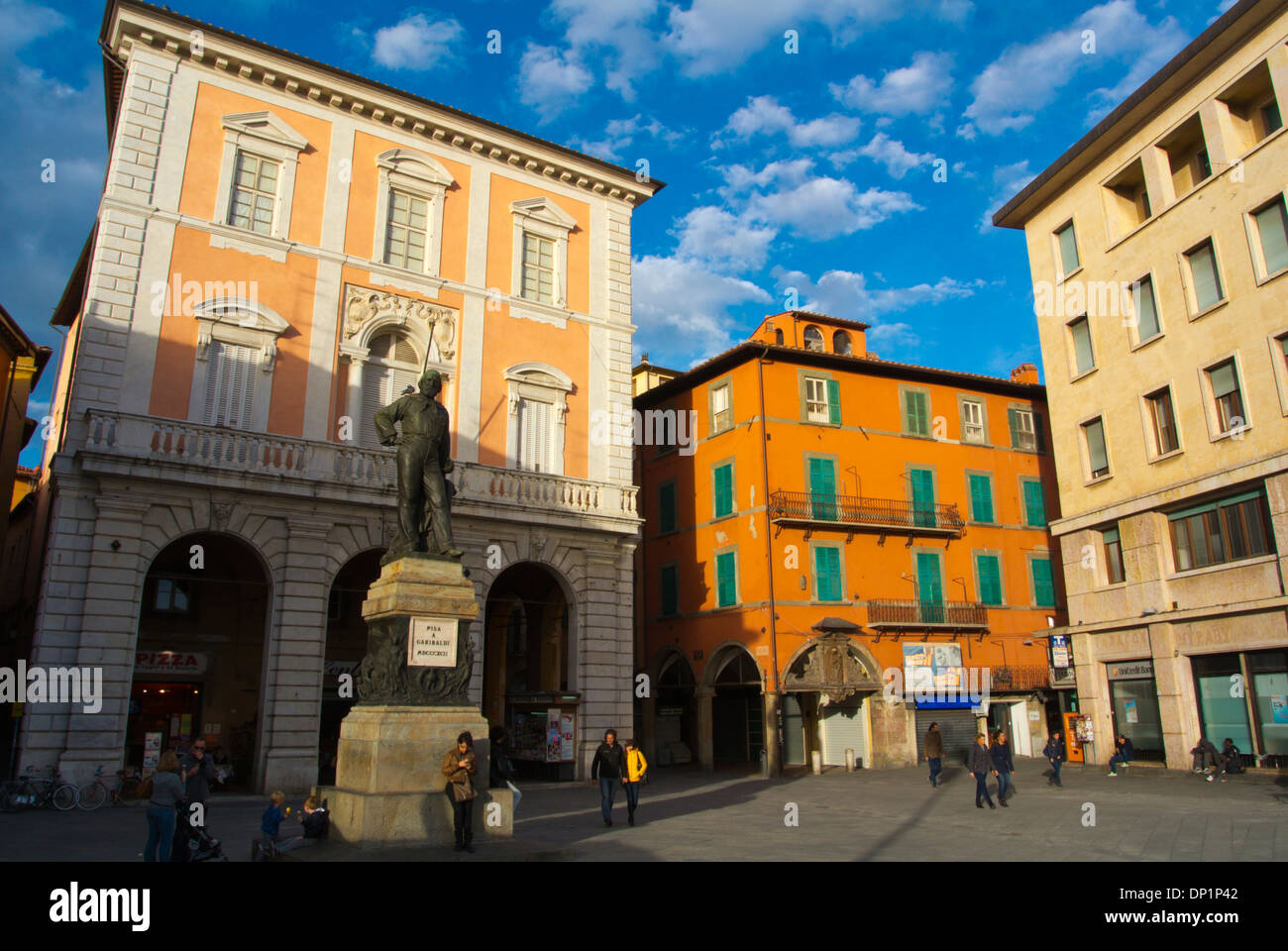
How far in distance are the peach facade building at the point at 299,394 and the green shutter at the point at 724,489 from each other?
243 inches

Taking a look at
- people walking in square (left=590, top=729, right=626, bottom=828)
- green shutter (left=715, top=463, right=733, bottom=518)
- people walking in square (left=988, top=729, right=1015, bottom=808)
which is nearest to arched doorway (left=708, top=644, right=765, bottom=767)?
green shutter (left=715, top=463, right=733, bottom=518)

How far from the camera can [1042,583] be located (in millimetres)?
34438

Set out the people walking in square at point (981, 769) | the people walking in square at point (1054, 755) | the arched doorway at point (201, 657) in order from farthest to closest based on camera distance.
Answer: the arched doorway at point (201, 657)
the people walking in square at point (1054, 755)
the people walking in square at point (981, 769)

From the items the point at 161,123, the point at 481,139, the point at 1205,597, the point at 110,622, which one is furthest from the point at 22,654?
the point at 1205,597

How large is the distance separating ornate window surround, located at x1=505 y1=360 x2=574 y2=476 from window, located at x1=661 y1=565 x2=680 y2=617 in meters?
9.89

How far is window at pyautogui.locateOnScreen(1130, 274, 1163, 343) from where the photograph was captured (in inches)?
958

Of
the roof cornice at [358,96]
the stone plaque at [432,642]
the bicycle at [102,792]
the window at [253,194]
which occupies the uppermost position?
the roof cornice at [358,96]

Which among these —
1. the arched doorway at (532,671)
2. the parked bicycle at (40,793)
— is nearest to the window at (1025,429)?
the arched doorway at (532,671)

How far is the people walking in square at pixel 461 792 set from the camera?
32.1 feet

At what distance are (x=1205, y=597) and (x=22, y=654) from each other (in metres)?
31.2

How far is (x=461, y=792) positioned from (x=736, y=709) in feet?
78.0

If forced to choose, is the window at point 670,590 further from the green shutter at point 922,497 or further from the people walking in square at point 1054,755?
the people walking in square at point 1054,755

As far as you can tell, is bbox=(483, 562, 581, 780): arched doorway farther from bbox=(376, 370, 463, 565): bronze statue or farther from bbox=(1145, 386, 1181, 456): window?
bbox=(1145, 386, 1181, 456): window

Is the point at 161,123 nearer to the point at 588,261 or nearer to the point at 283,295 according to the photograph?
the point at 283,295
